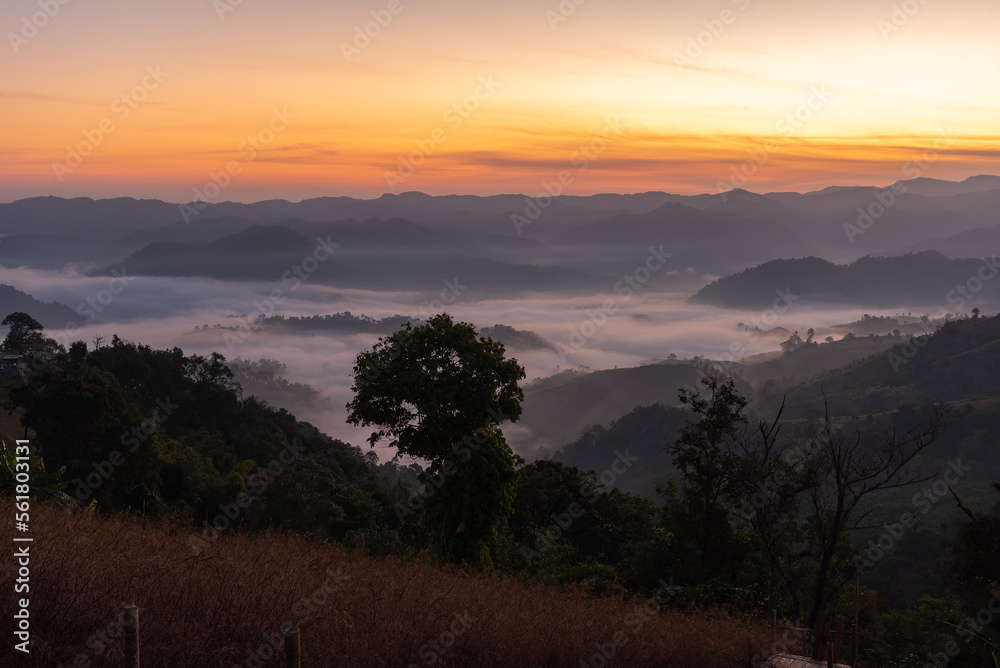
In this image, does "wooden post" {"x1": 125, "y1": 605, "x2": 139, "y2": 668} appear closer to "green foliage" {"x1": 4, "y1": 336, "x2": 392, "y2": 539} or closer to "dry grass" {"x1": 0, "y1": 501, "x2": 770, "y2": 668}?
"dry grass" {"x1": 0, "y1": 501, "x2": 770, "y2": 668}

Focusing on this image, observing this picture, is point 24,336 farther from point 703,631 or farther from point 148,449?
point 703,631

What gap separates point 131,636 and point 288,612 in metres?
2.76

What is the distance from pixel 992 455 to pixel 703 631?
4643 inches

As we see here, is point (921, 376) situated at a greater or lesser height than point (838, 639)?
lesser

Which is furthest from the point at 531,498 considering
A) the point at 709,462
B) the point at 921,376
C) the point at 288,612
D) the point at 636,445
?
the point at 921,376

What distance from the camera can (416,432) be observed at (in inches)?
747

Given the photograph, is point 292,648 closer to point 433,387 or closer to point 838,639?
point 838,639

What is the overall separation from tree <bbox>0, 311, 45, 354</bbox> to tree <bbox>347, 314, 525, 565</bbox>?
5748cm

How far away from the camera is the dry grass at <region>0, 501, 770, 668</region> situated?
649cm

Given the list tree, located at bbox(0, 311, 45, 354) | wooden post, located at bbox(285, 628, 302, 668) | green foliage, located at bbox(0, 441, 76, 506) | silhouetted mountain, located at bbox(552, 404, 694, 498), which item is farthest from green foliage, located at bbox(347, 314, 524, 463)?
silhouetted mountain, located at bbox(552, 404, 694, 498)

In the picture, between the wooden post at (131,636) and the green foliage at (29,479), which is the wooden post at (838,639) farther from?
the green foliage at (29,479)

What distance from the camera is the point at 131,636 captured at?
4.72 m

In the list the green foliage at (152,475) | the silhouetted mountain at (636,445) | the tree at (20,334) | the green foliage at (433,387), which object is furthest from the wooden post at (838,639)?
the silhouetted mountain at (636,445)

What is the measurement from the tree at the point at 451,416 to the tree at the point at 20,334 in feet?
189
